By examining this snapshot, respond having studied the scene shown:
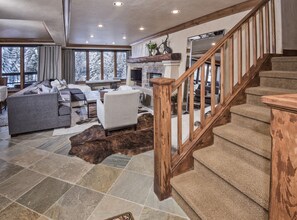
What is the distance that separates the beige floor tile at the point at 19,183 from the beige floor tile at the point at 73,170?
0.21 meters

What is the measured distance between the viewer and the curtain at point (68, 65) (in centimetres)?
975

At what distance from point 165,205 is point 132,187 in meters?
0.45

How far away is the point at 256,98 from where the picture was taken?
88.7 inches

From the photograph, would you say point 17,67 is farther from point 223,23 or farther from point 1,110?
point 223,23

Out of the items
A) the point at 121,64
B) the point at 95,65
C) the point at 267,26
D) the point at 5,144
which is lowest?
the point at 5,144

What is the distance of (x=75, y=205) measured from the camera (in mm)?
1893

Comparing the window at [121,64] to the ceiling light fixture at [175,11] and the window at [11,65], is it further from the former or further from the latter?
the ceiling light fixture at [175,11]

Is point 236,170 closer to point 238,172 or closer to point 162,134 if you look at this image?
point 238,172

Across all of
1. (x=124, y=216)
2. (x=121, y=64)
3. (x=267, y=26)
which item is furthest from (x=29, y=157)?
(x=121, y=64)

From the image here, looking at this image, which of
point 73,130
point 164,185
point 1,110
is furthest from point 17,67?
point 164,185

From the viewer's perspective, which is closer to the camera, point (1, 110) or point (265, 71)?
point (265, 71)

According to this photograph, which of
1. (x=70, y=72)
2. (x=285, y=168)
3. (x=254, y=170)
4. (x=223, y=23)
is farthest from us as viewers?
(x=70, y=72)

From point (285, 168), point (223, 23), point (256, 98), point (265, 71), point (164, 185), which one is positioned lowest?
point (164, 185)

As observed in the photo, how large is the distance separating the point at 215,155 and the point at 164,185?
1.88ft
